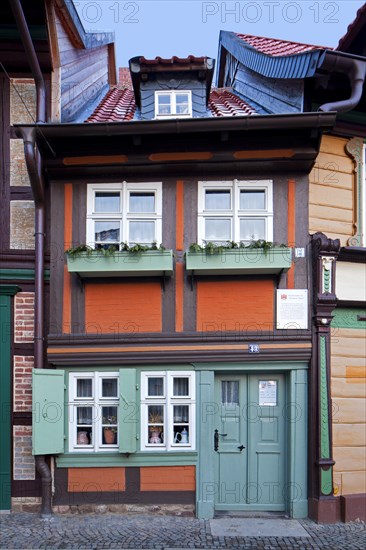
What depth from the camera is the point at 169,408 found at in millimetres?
6957

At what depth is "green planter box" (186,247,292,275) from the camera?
22.2 ft

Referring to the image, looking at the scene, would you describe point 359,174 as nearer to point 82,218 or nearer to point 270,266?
point 270,266

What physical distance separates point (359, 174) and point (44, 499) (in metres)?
6.52

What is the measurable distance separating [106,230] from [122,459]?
3.30 meters

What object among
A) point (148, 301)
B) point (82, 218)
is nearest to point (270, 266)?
point (148, 301)

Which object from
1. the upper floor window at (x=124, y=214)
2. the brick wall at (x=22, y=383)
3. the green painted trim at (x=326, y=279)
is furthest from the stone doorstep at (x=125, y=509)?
the upper floor window at (x=124, y=214)

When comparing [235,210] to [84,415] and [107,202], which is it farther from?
[84,415]

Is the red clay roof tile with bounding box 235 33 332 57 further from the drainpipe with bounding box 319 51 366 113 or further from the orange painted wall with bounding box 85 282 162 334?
the orange painted wall with bounding box 85 282 162 334

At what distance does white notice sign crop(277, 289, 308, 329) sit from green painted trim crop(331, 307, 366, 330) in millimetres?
501

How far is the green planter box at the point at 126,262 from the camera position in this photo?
6.77 meters

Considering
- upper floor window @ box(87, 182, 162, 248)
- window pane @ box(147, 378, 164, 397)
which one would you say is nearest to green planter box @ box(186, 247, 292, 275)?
upper floor window @ box(87, 182, 162, 248)

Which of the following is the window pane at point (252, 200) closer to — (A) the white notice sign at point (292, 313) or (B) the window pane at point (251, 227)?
(B) the window pane at point (251, 227)

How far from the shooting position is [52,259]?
711 cm

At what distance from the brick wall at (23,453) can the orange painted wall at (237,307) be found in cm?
295
